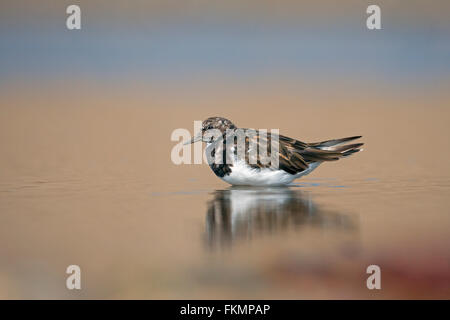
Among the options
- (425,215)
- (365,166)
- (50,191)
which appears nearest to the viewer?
(425,215)

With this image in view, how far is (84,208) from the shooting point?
8.02 metres

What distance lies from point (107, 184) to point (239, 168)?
2651 millimetres

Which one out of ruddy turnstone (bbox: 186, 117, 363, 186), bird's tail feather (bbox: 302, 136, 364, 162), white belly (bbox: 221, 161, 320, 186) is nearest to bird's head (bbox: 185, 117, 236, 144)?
ruddy turnstone (bbox: 186, 117, 363, 186)

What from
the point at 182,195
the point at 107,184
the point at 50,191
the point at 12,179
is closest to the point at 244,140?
the point at 182,195

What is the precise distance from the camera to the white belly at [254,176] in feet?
30.8

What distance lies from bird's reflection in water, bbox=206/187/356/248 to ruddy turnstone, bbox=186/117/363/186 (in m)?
0.75

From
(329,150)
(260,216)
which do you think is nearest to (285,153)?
(329,150)

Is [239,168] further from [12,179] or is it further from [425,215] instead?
[12,179]

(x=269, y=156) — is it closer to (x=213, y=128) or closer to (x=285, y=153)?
(x=285, y=153)

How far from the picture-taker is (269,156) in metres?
9.48

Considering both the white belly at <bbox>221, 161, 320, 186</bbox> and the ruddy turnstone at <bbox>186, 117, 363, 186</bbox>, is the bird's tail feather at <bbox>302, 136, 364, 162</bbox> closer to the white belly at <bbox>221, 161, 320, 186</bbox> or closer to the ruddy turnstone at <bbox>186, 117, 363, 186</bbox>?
the ruddy turnstone at <bbox>186, 117, 363, 186</bbox>

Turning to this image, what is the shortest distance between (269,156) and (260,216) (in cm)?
253

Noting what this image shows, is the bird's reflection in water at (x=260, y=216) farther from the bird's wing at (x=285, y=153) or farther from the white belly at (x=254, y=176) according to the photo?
the bird's wing at (x=285, y=153)

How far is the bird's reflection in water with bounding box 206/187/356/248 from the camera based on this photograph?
20.9 ft
